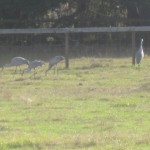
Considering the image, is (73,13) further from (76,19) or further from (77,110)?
(77,110)

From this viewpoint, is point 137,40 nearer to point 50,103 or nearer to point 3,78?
point 3,78

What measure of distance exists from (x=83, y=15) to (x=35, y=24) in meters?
2.74

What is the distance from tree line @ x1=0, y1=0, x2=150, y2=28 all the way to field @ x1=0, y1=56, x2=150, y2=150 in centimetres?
1006

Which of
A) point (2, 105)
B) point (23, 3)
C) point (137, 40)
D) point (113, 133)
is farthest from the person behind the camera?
point (137, 40)

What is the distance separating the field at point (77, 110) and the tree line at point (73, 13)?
10.1m

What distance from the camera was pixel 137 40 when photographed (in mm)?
37000

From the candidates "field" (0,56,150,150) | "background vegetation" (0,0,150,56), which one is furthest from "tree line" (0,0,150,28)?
"field" (0,56,150,150)

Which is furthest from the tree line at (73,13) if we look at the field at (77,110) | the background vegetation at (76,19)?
the field at (77,110)

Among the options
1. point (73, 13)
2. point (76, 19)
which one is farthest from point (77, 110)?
point (73, 13)

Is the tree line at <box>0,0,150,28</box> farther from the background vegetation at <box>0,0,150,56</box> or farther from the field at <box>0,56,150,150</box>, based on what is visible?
the field at <box>0,56,150,150</box>

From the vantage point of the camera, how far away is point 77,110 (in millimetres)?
14664

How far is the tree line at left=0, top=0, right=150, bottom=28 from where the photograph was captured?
3456 centimetres

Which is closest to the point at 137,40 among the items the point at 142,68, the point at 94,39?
the point at 94,39

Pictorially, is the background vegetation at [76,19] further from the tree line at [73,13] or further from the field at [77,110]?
the field at [77,110]
